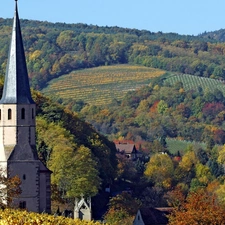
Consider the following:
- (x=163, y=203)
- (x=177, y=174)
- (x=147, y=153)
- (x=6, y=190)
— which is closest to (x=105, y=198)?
→ (x=163, y=203)

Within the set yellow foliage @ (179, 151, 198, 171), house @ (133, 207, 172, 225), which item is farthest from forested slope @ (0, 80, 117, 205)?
yellow foliage @ (179, 151, 198, 171)

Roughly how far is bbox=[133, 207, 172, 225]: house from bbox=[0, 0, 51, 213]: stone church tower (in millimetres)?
17722

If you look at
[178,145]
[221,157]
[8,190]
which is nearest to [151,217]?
[8,190]

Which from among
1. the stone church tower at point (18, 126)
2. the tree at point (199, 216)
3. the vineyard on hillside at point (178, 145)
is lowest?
the vineyard on hillside at point (178, 145)

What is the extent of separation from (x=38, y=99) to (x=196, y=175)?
3475 cm

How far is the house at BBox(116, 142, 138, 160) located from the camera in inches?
6540

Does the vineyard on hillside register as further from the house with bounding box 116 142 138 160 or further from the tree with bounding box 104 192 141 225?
the tree with bounding box 104 192 141 225

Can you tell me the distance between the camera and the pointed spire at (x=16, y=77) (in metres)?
71.4

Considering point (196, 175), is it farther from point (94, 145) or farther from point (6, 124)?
point (6, 124)

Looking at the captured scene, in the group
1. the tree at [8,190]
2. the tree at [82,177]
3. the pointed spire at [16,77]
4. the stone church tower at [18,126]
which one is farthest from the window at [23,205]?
the tree at [82,177]

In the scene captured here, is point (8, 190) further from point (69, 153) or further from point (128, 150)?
point (128, 150)

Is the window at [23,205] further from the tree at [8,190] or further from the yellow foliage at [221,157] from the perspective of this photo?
the yellow foliage at [221,157]

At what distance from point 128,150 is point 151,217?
7960 cm

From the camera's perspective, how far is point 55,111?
363 feet
